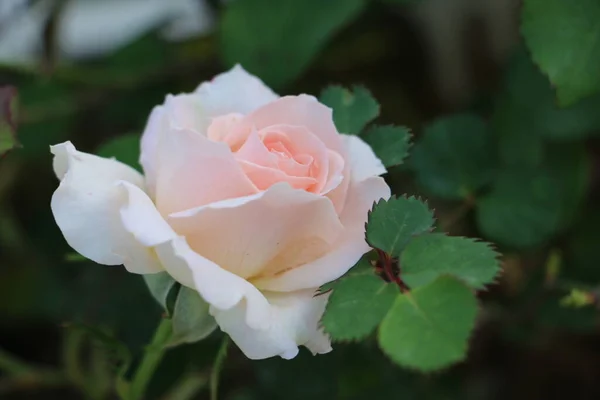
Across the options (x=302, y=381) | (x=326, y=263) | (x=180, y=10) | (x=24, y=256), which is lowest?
(x=24, y=256)

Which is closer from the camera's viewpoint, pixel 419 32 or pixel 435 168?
pixel 435 168

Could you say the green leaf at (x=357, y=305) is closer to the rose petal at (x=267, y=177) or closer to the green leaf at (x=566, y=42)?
the rose petal at (x=267, y=177)

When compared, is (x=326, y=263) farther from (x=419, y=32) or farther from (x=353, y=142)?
(x=419, y=32)

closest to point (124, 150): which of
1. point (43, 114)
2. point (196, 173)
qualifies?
point (196, 173)

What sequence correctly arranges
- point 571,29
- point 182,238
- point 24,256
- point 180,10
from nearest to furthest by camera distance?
point 182,238, point 571,29, point 24,256, point 180,10

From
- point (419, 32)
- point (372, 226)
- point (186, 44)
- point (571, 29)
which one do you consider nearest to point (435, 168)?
point (571, 29)

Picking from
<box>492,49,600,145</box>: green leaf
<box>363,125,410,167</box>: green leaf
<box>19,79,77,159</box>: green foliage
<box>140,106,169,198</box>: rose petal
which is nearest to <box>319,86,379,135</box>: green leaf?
<box>363,125,410,167</box>: green leaf

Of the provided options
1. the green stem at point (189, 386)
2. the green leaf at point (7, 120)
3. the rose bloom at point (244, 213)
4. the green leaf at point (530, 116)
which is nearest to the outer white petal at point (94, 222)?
the rose bloom at point (244, 213)
